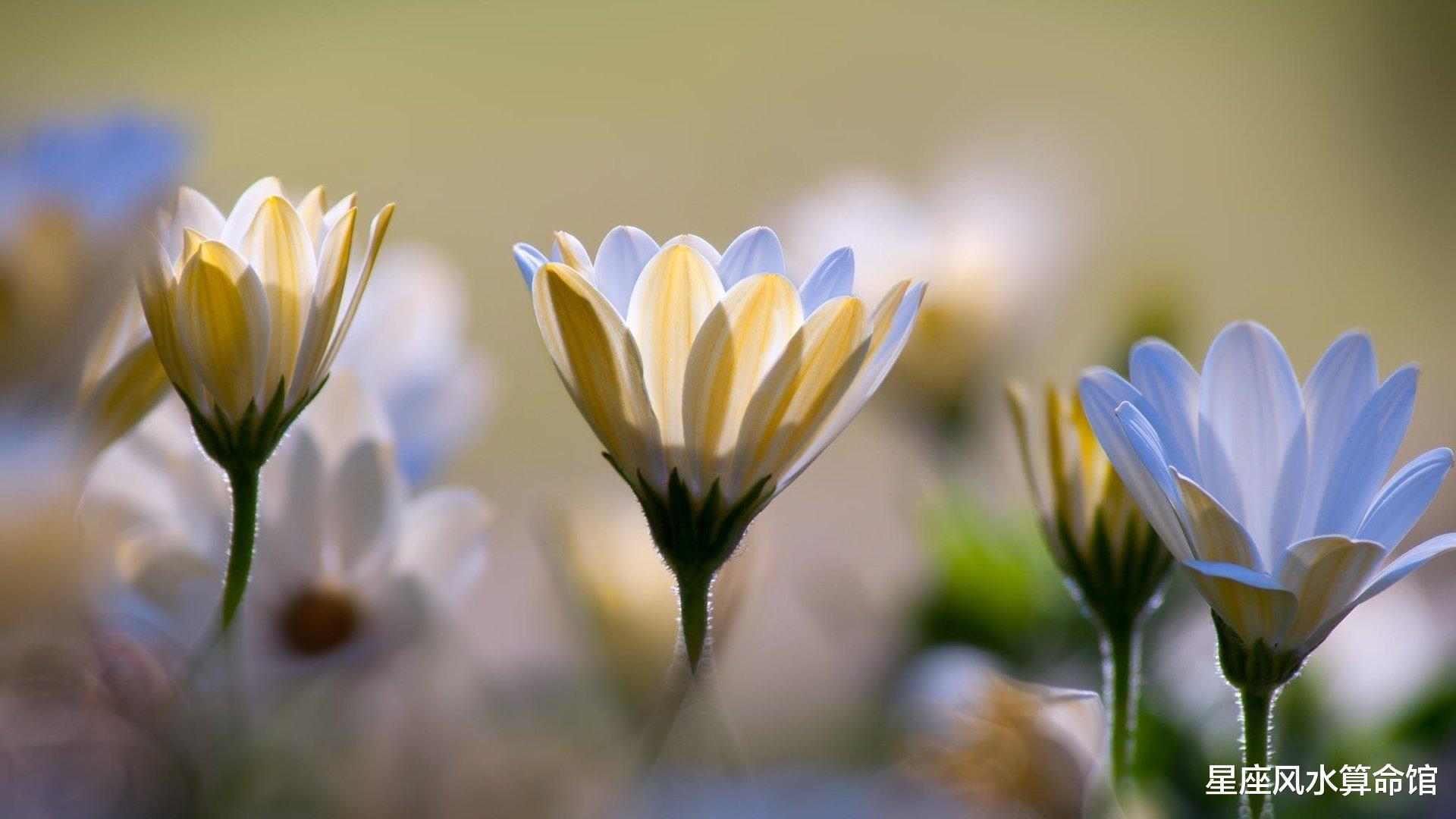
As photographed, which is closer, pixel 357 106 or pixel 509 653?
pixel 509 653

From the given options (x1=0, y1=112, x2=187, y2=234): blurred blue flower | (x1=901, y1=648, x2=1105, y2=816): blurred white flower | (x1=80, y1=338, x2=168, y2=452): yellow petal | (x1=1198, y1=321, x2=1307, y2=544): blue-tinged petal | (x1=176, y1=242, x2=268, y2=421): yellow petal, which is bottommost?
(x1=901, y1=648, x2=1105, y2=816): blurred white flower

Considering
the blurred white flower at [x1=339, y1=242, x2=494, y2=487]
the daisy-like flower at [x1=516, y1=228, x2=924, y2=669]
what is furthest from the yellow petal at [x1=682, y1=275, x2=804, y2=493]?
the blurred white flower at [x1=339, y1=242, x2=494, y2=487]

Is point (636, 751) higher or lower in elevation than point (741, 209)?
lower

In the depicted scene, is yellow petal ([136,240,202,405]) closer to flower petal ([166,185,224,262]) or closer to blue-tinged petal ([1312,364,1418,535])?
flower petal ([166,185,224,262])

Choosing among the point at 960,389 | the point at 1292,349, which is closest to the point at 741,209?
the point at 1292,349

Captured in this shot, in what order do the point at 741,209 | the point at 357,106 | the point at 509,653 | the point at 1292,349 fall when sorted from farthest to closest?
1. the point at 357,106
2. the point at 741,209
3. the point at 1292,349
4. the point at 509,653

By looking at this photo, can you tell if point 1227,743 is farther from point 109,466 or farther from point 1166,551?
point 109,466

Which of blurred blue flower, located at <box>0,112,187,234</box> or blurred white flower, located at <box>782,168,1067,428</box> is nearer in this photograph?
blurred blue flower, located at <box>0,112,187,234</box>
